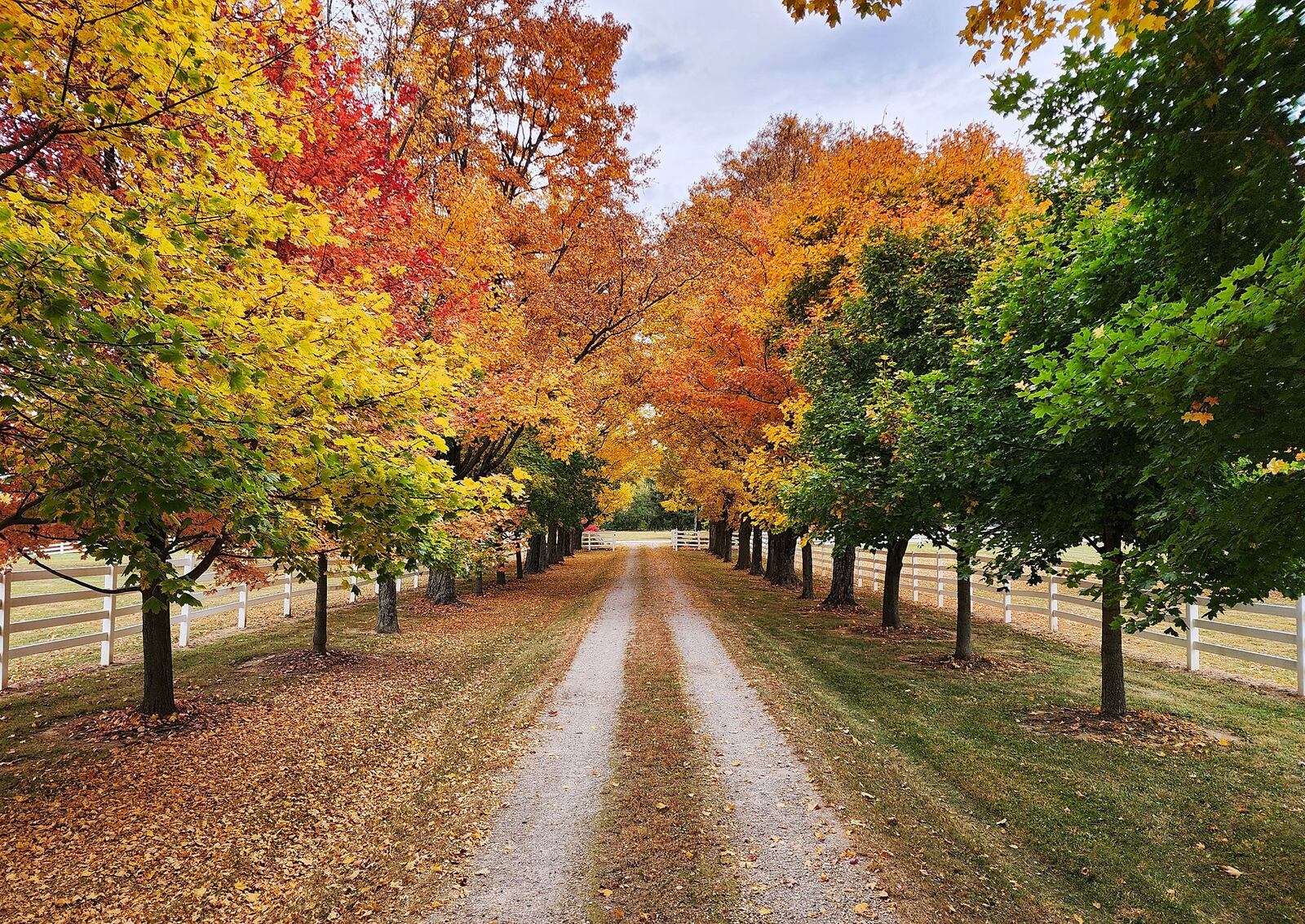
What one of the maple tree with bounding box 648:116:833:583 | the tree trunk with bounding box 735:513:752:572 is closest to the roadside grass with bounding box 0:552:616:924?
the maple tree with bounding box 648:116:833:583

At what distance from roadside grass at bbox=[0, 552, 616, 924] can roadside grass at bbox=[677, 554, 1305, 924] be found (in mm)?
3305

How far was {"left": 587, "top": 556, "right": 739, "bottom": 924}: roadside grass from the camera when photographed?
395 centimetres

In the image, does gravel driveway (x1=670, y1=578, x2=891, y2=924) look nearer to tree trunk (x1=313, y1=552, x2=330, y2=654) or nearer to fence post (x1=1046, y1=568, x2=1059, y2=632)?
tree trunk (x1=313, y1=552, x2=330, y2=654)

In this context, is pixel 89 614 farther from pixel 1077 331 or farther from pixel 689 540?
pixel 689 540

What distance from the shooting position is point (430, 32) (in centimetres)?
1127

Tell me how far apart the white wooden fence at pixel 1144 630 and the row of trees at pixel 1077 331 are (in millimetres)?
922

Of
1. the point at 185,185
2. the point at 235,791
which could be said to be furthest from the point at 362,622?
the point at 185,185

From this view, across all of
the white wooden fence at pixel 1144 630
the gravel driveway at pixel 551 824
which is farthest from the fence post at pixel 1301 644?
the gravel driveway at pixel 551 824

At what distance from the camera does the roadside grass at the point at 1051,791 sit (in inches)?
161

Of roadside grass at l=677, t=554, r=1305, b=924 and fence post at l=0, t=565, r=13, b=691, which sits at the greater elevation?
fence post at l=0, t=565, r=13, b=691

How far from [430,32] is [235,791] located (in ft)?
40.4

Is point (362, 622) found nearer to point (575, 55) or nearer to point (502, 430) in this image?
point (502, 430)

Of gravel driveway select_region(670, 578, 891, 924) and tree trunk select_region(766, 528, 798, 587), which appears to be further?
tree trunk select_region(766, 528, 798, 587)

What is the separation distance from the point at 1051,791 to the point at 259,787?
722 centimetres
